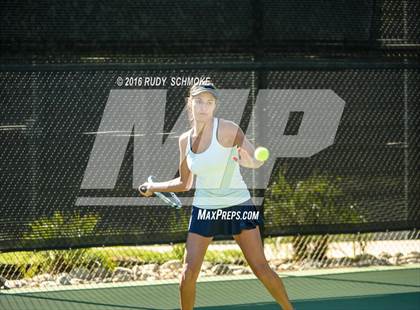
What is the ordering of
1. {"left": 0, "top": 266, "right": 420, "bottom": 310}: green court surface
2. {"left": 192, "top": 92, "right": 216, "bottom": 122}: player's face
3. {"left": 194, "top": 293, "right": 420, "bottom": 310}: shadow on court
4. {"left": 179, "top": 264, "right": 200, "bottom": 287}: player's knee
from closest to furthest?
{"left": 179, "top": 264, "right": 200, "bottom": 287}: player's knee
{"left": 192, "top": 92, "right": 216, "bottom": 122}: player's face
{"left": 194, "top": 293, "right": 420, "bottom": 310}: shadow on court
{"left": 0, "top": 266, "right": 420, "bottom": 310}: green court surface

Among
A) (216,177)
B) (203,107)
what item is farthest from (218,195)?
(203,107)

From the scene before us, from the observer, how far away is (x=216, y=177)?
18.4 feet

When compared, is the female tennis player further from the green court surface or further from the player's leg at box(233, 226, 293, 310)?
the green court surface

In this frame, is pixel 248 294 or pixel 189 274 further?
pixel 248 294

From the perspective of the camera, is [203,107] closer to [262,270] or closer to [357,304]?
[262,270]

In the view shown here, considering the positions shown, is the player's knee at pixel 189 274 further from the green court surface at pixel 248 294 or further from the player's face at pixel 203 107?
the green court surface at pixel 248 294

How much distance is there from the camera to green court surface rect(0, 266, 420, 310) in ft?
23.8

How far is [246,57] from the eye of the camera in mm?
8430

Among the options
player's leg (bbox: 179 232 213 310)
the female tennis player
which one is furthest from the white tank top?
player's leg (bbox: 179 232 213 310)

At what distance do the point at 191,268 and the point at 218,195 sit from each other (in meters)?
0.50

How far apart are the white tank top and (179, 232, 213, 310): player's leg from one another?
23 centimetres

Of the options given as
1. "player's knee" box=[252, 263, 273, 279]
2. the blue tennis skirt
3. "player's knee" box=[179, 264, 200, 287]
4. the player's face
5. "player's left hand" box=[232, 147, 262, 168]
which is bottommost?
"player's knee" box=[179, 264, 200, 287]

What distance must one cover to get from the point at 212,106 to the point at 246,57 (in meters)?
2.80

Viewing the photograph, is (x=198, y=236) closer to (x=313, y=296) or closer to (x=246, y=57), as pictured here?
(x=313, y=296)
